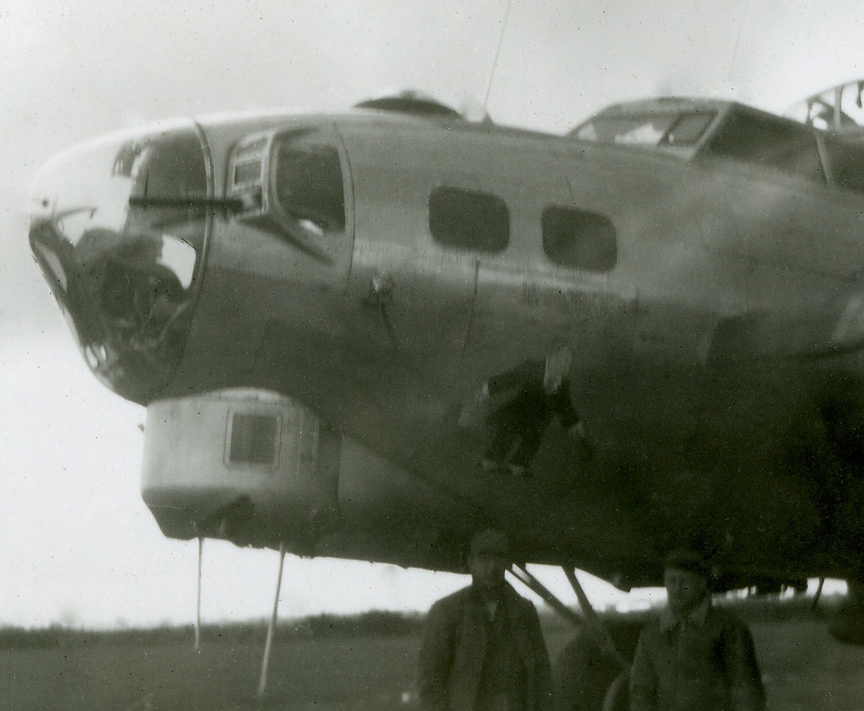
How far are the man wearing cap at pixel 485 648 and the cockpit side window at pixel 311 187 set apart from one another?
1896mm

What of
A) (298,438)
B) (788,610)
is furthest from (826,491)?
(788,610)

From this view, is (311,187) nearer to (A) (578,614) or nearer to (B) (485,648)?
(B) (485,648)

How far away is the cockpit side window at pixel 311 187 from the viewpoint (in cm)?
597

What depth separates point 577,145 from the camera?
7066 mm

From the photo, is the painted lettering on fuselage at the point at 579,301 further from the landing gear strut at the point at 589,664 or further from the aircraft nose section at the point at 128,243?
the landing gear strut at the point at 589,664

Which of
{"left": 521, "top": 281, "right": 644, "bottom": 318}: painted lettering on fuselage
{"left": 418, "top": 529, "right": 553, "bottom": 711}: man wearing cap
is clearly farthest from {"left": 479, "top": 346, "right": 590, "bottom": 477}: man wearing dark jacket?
{"left": 418, "top": 529, "right": 553, "bottom": 711}: man wearing cap

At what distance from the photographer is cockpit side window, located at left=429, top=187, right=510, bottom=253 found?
246 inches

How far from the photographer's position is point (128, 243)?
18.9ft

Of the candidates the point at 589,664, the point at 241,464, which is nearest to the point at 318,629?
the point at 589,664

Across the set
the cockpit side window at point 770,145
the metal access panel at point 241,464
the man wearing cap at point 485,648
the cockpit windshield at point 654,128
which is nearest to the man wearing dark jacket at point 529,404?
the metal access panel at point 241,464

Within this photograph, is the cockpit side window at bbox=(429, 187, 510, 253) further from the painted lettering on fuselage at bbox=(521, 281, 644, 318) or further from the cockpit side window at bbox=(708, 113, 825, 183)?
the cockpit side window at bbox=(708, 113, 825, 183)

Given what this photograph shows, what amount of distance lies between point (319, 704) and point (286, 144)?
5.80 meters

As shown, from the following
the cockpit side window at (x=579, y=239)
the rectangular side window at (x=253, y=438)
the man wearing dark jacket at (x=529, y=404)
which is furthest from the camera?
the cockpit side window at (x=579, y=239)

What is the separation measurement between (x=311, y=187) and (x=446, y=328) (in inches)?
40.9
